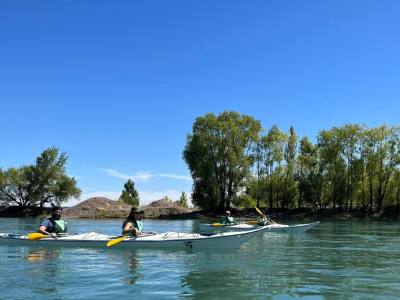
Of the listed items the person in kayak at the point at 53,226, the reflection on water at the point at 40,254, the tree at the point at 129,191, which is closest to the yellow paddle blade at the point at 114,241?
the reflection on water at the point at 40,254

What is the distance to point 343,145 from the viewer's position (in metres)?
66.8

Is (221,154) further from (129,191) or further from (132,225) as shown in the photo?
(132,225)

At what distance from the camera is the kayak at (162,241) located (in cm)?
1938

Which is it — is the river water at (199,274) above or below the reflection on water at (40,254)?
below

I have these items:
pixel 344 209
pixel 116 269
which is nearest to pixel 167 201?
pixel 344 209

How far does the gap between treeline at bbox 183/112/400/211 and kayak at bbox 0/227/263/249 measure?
156ft

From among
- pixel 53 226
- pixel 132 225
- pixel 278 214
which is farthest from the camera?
pixel 278 214

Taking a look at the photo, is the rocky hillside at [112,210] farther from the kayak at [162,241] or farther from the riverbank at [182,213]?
the kayak at [162,241]

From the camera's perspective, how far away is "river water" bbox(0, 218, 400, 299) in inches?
485

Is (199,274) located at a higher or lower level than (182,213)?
lower

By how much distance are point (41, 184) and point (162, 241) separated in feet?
215

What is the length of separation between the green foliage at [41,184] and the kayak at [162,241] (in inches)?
2423

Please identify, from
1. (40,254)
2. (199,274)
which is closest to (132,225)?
(40,254)

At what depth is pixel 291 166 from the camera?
70.8 metres
